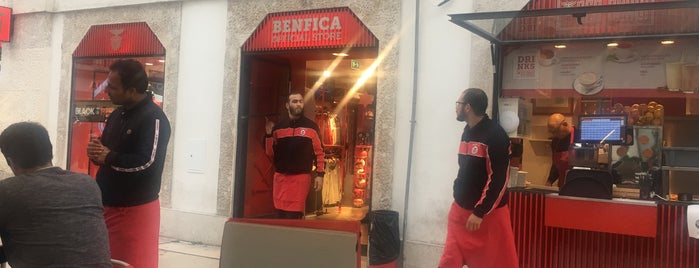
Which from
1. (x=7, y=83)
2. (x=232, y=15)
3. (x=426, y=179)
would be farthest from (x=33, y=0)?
(x=426, y=179)

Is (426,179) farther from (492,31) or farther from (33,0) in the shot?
(33,0)

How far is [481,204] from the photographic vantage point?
4.40 metres

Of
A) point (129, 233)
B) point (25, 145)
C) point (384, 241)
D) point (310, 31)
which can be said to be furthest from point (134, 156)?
point (310, 31)

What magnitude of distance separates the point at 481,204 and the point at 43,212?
117 inches

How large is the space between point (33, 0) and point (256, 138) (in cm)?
445

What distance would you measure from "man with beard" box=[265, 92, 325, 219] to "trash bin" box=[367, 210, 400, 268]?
83 centimetres

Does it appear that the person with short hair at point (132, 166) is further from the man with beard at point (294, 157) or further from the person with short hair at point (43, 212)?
the man with beard at point (294, 157)

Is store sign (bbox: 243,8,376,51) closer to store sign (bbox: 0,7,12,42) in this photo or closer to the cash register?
the cash register

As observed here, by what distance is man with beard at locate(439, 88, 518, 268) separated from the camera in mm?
4441

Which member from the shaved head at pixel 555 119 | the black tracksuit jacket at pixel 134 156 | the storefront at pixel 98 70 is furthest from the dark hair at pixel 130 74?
the shaved head at pixel 555 119

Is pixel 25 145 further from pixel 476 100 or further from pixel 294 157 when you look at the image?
pixel 294 157

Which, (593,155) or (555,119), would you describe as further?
(555,119)

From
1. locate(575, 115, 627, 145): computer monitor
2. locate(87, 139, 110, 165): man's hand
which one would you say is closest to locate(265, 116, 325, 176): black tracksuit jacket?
locate(575, 115, 627, 145): computer monitor

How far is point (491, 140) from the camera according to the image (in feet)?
14.7
